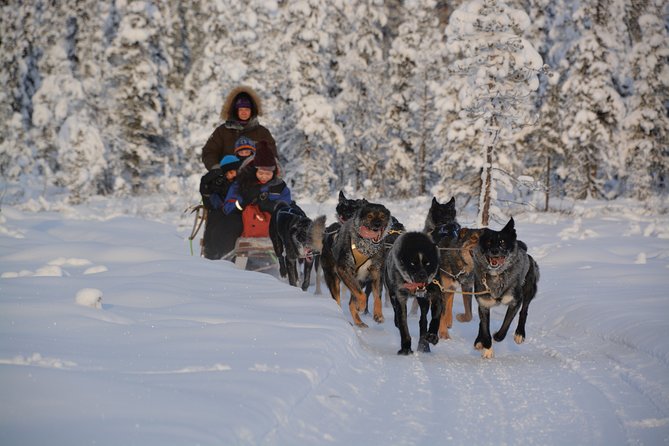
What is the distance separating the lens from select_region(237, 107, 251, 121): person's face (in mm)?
9102

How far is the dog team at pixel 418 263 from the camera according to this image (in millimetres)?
5766

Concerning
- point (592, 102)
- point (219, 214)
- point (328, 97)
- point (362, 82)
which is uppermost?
point (362, 82)

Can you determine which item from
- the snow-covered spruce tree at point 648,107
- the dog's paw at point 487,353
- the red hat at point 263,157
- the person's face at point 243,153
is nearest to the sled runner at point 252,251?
the red hat at point 263,157

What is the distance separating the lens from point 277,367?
3875 millimetres

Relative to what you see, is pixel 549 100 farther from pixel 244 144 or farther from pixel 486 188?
pixel 244 144

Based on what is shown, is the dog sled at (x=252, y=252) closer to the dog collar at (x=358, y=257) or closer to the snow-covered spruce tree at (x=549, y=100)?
the dog collar at (x=358, y=257)

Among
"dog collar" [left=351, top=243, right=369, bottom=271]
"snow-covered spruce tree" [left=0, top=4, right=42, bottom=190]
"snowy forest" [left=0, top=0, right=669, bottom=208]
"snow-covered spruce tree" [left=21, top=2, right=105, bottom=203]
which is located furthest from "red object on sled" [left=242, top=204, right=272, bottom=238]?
"snow-covered spruce tree" [left=0, top=4, right=42, bottom=190]

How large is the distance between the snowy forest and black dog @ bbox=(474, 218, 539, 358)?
12441mm

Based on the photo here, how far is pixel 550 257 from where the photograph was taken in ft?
35.2

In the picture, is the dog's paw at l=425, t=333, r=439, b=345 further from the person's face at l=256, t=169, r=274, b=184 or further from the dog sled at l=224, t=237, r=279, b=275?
the person's face at l=256, t=169, r=274, b=184

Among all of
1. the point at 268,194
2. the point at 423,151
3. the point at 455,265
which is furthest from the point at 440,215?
the point at 423,151

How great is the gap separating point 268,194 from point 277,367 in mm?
5133

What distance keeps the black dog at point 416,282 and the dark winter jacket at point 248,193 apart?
3259mm

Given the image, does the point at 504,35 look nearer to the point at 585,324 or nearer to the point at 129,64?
the point at 585,324
